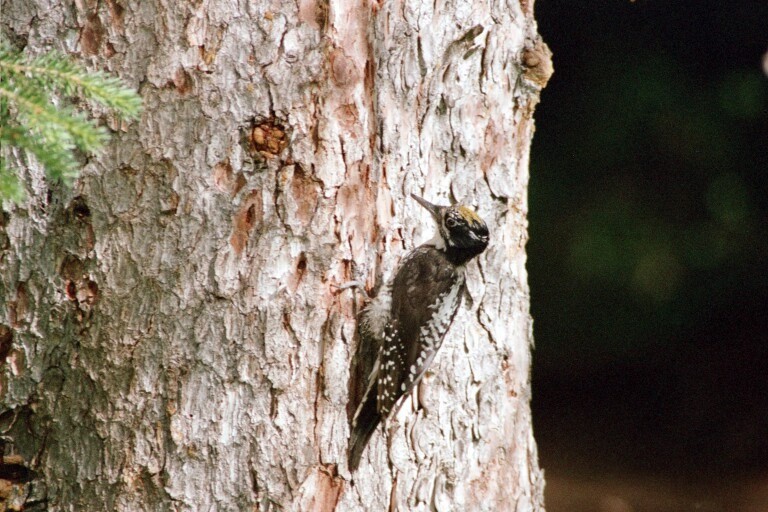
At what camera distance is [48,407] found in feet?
7.93

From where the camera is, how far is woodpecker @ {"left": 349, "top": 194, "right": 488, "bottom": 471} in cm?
259

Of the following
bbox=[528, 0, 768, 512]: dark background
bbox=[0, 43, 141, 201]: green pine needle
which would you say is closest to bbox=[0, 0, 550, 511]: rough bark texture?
bbox=[0, 43, 141, 201]: green pine needle

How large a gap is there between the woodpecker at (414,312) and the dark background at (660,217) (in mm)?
3135

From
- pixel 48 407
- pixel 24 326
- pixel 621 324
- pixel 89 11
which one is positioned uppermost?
pixel 621 324

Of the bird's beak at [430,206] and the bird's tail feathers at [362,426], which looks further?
the bird's beak at [430,206]

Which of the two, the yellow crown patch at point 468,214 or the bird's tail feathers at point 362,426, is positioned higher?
the yellow crown patch at point 468,214

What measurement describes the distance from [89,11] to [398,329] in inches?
57.6

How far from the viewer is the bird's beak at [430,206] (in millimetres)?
2703

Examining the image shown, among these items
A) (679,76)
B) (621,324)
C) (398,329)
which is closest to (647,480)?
(621,324)

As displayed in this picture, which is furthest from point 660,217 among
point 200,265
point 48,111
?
point 48,111

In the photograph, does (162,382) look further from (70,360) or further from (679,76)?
(679,76)

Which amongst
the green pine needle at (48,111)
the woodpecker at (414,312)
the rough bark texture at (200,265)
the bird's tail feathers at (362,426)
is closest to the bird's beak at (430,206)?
the woodpecker at (414,312)

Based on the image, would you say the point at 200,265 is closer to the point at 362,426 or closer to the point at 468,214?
the point at 362,426

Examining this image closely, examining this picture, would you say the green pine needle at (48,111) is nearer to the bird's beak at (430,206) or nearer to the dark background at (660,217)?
the bird's beak at (430,206)
